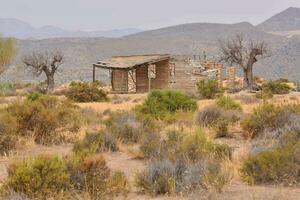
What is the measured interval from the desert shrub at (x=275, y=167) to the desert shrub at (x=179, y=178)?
52 centimetres

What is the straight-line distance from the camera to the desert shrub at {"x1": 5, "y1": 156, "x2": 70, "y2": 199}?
24.6 ft

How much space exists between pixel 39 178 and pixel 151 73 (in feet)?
129

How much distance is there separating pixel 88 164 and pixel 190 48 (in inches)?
4227

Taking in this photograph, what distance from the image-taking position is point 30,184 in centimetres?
751

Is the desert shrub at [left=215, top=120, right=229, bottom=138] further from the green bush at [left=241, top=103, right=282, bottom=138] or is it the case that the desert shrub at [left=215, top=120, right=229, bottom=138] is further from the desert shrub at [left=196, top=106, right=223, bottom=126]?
the desert shrub at [left=196, top=106, right=223, bottom=126]

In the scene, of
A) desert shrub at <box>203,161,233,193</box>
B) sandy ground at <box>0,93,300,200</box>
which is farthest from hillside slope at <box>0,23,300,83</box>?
desert shrub at <box>203,161,233,193</box>

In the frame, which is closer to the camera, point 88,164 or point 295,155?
point 88,164

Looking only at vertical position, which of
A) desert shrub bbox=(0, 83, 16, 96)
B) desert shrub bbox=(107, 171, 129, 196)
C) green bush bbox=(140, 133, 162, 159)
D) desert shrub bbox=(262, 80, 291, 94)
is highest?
desert shrub bbox=(107, 171, 129, 196)

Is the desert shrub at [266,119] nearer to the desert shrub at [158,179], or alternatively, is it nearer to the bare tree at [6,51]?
the desert shrub at [158,179]

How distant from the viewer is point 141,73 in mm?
46812

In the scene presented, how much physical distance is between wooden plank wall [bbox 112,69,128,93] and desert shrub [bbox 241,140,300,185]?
37.7 meters

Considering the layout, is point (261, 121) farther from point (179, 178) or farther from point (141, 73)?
point (141, 73)

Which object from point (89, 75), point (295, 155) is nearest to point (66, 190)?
point (295, 155)

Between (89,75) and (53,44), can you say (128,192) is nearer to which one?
(89,75)
